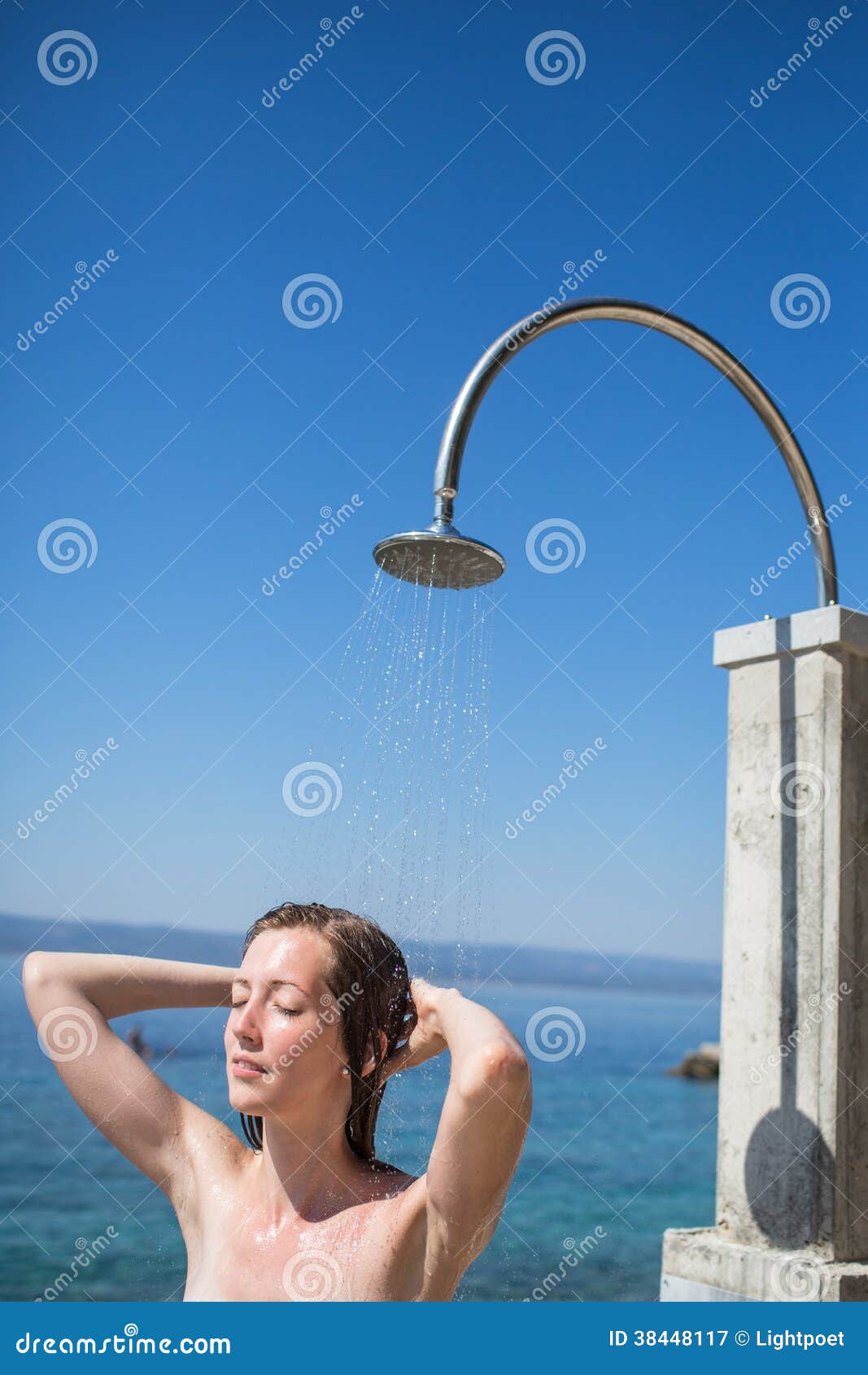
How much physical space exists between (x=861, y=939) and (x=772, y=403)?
212 centimetres

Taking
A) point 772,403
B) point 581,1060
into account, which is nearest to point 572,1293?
point 772,403

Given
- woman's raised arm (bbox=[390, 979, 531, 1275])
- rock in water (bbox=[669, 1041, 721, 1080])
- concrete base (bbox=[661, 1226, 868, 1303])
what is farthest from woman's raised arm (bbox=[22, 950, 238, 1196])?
rock in water (bbox=[669, 1041, 721, 1080])

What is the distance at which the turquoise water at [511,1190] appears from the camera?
14.9 m

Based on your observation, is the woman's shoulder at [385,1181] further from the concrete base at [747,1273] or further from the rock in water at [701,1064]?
the rock in water at [701,1064]

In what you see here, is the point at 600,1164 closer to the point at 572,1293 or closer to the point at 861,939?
the point at 572,1293

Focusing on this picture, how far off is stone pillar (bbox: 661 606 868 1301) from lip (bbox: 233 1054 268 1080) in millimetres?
2493

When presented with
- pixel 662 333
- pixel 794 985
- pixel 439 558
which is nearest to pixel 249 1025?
pixel 439 558

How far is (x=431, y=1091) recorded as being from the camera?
3168mm

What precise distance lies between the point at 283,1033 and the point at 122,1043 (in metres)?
0.45

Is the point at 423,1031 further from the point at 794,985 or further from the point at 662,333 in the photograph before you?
the point at 662,333

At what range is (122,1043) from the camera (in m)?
2.42

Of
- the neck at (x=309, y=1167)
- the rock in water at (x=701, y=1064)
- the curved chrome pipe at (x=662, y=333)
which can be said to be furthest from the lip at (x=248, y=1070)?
the rock in water at (x=701, y=1064)

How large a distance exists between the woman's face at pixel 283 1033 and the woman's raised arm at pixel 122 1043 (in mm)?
245

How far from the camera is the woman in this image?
6.55 ft
